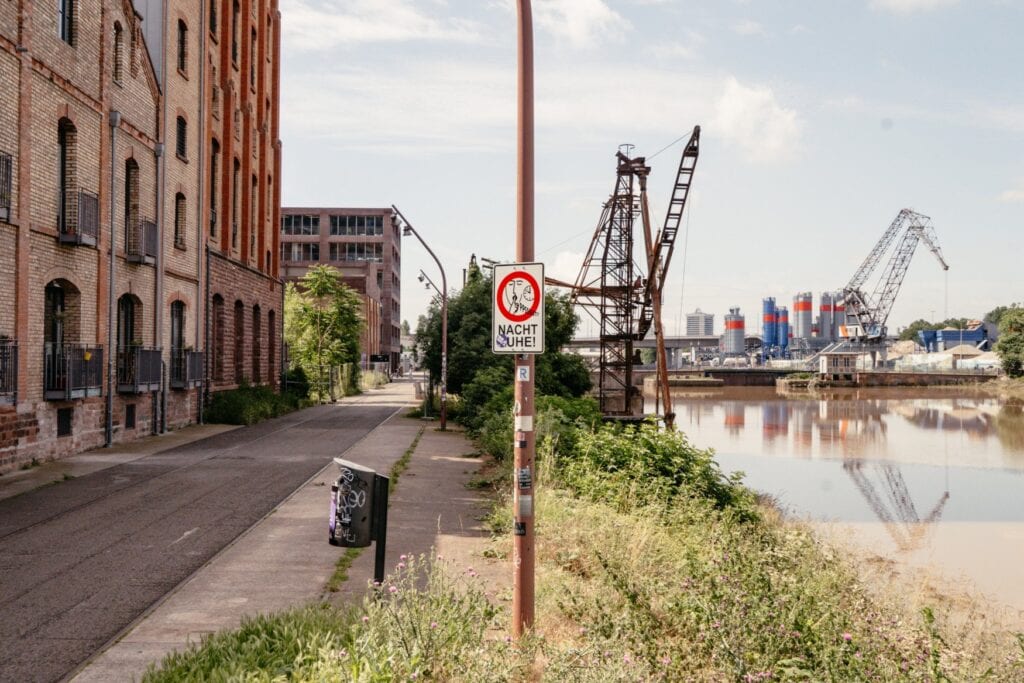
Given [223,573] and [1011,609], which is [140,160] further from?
[1011,609]

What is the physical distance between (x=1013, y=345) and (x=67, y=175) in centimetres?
9012

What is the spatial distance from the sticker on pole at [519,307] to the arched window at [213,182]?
2696 centimetres

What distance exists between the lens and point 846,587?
9.83 metres

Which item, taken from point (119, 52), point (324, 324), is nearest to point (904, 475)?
point (119, 52)

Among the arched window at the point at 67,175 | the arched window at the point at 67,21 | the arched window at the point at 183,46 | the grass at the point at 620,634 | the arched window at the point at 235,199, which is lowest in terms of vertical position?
the grass at the point at 620,634

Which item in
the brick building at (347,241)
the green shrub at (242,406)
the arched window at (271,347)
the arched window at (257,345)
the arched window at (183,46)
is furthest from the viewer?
the brick building at (347,241)

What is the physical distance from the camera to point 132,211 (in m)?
23.8

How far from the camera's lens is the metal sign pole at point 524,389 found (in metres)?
6.62

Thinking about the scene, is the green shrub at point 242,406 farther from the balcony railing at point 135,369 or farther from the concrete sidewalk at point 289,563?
the concrete sidewalk at point 289,563

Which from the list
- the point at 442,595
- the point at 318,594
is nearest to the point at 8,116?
the point at 318,594

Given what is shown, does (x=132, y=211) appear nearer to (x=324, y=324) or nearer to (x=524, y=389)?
(x=524, y=389)

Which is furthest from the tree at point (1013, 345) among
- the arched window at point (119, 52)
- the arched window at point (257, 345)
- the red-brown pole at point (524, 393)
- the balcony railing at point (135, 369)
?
the red-brown pole at point (524, 393)

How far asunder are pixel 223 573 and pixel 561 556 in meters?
3.70

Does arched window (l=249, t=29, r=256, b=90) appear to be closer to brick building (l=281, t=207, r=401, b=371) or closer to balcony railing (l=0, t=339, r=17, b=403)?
balcony railing (l=0, t=339, r=17, b=403)
